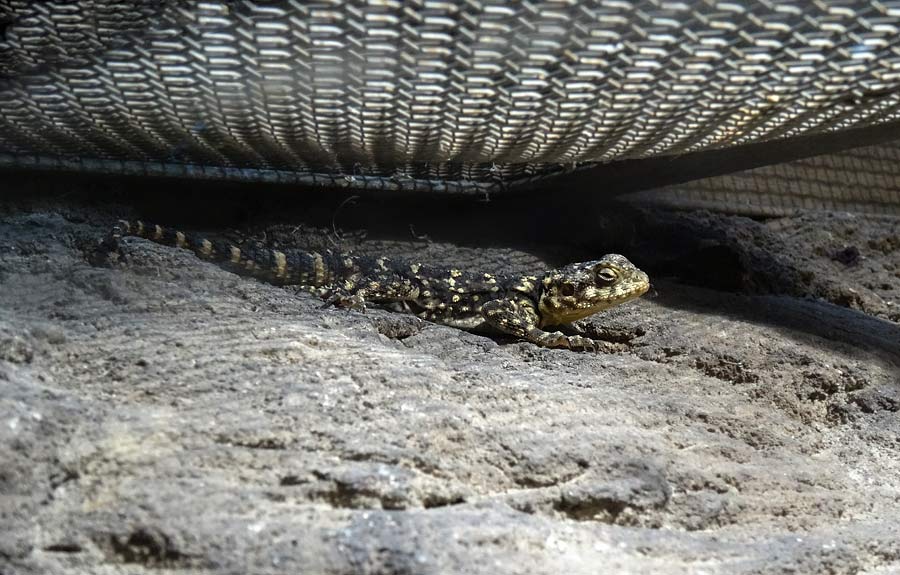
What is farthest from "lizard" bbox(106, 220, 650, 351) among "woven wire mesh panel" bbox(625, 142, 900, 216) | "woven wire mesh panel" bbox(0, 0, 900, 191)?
"woven wire mesh panel" bbox(625, 142, 900, 216)

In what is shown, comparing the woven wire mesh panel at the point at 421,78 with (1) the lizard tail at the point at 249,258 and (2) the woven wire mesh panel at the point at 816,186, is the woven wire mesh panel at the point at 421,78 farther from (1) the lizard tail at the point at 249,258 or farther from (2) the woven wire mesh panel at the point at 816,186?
(2) the woven wire mesh panel at the point at 816,186

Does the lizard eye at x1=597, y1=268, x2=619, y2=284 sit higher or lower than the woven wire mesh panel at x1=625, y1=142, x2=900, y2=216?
lower

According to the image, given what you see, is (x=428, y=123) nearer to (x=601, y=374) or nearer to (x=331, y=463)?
(x=601, y=374)

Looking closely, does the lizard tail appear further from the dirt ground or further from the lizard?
the dirt ground

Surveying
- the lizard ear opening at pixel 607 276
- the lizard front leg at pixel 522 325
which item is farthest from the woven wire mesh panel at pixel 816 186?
the lizard front leg at pixel 522 325

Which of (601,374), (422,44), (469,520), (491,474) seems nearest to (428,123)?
(422,44)

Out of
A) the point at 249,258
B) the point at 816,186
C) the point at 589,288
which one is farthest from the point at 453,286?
the point at 816,186

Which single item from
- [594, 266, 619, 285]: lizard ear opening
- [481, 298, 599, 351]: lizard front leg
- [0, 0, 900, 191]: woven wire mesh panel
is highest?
[0, 0, 900, 191]: woven wire mesh panel
